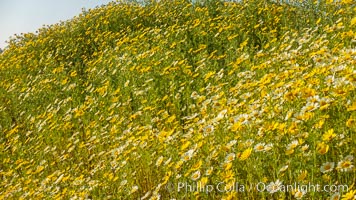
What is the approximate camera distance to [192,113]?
5.14m

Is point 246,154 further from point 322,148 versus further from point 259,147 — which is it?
point 322,148

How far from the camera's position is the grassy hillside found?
10.3 ft

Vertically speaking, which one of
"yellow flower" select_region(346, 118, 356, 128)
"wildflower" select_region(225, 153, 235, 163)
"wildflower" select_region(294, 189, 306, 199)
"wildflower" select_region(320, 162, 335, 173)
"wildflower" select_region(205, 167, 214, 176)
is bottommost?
"wildflower" select_region(294, 189, 306, 199)

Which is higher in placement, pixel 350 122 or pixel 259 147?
pixel 350 122

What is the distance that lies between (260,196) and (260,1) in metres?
6.50

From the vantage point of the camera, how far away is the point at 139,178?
4.17 meters

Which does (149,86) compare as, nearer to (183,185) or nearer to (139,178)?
(139,178)

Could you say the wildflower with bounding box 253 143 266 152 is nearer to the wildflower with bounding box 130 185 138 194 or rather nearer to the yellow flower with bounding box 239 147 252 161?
the yellow flower with bounding box 239 147 252 161

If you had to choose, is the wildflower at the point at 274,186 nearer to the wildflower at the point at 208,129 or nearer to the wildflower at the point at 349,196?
the wildflower at the point at 349,196

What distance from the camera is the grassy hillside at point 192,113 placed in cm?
312

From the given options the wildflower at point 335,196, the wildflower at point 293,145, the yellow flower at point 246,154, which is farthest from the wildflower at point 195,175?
the wildflower at point 335,196

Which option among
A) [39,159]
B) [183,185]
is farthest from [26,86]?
[183,185]

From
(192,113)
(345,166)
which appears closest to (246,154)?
(345,166)

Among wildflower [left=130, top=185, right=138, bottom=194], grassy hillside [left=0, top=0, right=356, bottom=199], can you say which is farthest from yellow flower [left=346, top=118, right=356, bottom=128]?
wildflower [left=130, top=185, right=138, bottom=194]
